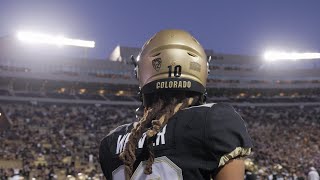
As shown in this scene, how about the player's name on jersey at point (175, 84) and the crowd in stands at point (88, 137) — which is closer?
the player's name on jersey at point (175, 84)

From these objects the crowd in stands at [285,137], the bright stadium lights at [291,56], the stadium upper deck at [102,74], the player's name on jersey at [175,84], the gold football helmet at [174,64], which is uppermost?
the bright stadium lights at [291,56]

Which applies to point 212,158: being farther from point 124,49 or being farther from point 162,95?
point 124,49

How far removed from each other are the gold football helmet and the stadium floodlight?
44.1 metres

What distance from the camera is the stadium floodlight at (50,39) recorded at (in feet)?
144

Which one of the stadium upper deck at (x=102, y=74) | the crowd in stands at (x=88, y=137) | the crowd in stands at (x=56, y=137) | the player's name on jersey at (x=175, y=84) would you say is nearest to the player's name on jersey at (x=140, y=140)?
the player's name on jersey at (x=175, y=84)

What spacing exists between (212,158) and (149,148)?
27 centimetres

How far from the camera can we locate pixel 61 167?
70.5 ft

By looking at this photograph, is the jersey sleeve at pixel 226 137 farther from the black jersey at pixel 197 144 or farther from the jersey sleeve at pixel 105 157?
the jersey sleeve at pixel 105 157

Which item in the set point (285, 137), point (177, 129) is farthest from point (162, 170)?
point (285, 137)

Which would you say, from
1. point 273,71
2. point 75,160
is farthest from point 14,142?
point 273,71

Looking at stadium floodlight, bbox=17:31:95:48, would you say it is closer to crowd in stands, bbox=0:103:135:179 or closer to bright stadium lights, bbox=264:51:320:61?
crowd in stands, bbox=0:103:135:179

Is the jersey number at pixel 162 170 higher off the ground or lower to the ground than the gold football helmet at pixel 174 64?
lower

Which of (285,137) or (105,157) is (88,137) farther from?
(105,157)

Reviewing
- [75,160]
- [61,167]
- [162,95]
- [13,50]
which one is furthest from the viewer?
[13,50]
